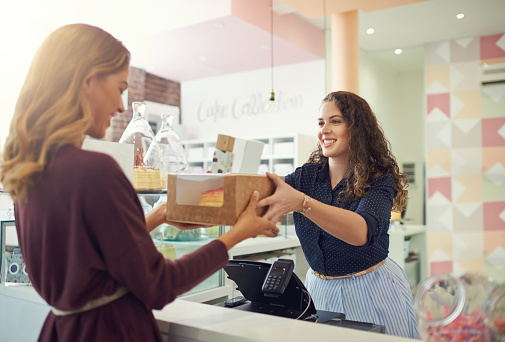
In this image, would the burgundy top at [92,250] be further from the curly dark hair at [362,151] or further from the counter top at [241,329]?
the curly dark hair at [362,151]

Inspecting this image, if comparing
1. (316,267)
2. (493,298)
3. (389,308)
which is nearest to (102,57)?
(493,298)

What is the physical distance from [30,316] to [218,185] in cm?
96

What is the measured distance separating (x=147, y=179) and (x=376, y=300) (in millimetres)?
1046

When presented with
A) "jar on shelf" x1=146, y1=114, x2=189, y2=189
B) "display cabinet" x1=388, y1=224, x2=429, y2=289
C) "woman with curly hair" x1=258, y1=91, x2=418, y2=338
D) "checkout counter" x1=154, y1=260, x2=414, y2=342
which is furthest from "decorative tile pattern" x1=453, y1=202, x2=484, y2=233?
"checkout counter" x1=154, y1=260, x2=414, y2=342

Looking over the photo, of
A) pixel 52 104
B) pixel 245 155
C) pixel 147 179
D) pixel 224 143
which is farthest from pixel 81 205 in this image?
pixel 245 155

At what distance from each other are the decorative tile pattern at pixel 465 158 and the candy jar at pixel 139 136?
5674mm

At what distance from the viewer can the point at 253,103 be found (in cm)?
817

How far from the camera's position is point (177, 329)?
1.22m

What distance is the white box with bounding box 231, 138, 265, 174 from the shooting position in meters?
2.63

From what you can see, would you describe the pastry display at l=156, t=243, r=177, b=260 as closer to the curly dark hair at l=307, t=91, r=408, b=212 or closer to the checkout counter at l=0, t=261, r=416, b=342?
the checkout counter at l=0, t=261, r=416, b=342

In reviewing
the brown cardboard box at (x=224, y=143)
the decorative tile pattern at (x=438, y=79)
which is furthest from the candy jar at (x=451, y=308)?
the decorative tile pattern at (x=438, y=79)

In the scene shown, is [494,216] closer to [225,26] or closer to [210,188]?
[225,26]

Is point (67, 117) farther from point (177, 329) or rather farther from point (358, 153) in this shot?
point (358, 153)

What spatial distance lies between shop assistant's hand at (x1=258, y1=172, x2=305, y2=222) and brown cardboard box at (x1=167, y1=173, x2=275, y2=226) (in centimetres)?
2
